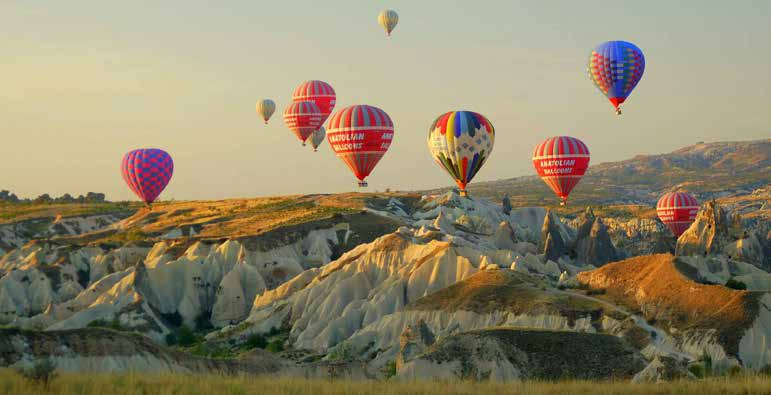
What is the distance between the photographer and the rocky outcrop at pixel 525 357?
50.1 metres

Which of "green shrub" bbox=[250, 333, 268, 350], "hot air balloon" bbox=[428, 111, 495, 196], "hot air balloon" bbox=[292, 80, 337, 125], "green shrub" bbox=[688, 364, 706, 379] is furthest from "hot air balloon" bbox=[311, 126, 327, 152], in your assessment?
"green shrub" bbox=[688, 364, 706, 379]

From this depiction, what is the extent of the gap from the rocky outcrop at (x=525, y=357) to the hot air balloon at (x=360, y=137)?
208 ft

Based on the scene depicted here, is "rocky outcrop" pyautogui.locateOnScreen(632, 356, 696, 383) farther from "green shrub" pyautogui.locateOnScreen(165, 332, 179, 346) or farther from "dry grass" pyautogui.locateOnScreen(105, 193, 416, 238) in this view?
"dry grass" pyautogui.locateOnScreen(105, 193, 416, 238)

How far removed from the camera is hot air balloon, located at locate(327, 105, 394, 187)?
116625 mm

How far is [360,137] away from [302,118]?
41.2 metres

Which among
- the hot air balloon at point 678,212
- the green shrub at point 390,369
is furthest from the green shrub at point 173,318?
the hot air balloon at point 678,212

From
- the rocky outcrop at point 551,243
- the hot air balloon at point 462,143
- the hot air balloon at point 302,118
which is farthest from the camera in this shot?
the hot air balloon at point 302,118

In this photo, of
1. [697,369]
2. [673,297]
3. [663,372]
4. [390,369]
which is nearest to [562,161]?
[673,297]

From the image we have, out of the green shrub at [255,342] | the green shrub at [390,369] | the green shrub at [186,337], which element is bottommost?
the green shrub at [186,337]

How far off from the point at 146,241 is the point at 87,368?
3301 inches

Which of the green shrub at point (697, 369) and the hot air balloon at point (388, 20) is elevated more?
the hot air balloon at point (388, 20)

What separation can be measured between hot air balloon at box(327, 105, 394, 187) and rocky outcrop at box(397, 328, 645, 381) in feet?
208

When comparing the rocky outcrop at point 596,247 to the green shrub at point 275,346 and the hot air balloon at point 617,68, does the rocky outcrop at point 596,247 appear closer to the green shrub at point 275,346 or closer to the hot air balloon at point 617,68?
the hot air balloon at point 617,68

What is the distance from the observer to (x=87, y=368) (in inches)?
1983
